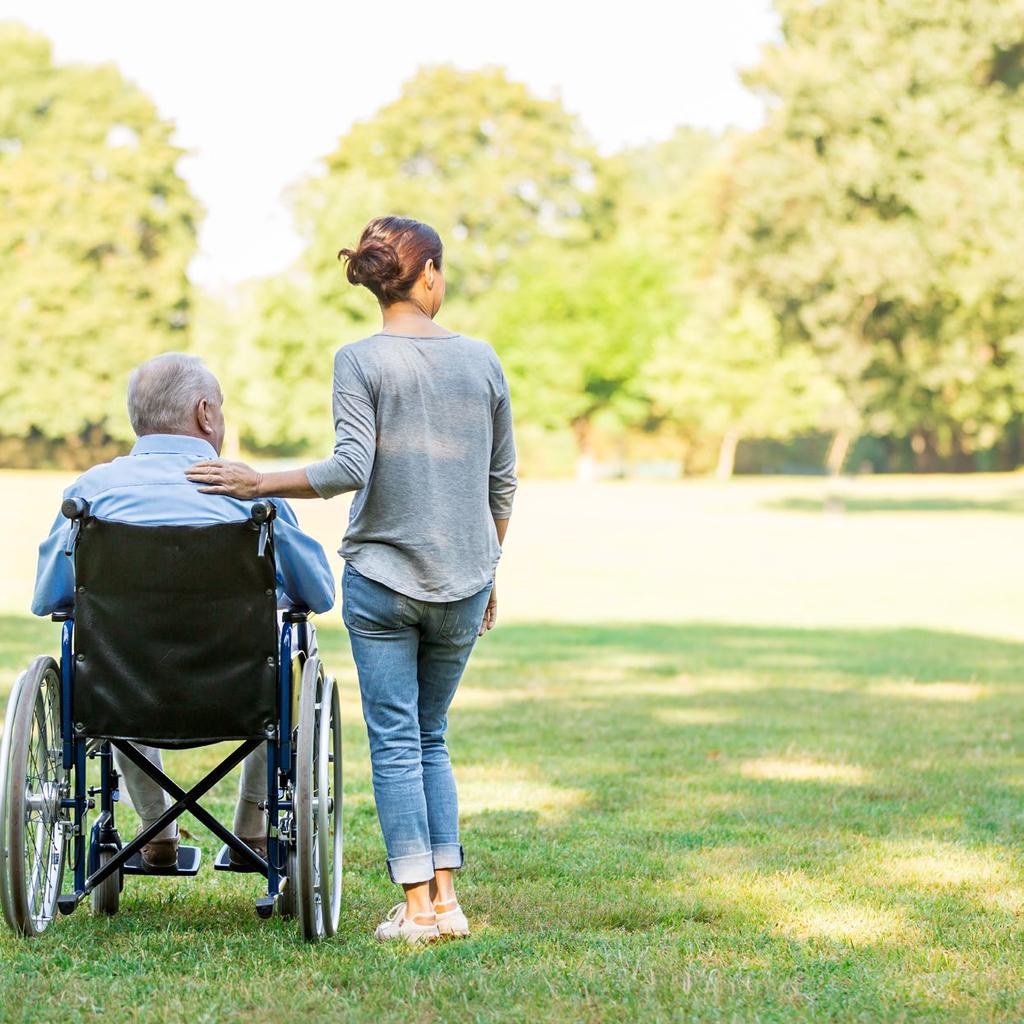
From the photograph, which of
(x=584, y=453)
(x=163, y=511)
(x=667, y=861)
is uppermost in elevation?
(x=163, y=511)

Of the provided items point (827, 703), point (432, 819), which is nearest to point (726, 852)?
point (432, 819)

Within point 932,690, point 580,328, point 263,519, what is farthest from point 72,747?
point 580,328

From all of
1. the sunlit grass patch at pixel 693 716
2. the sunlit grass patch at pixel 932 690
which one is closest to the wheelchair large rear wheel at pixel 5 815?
the sunlit grass patch at pixel 693 716

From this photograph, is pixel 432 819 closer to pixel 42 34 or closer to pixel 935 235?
pixel 935 235

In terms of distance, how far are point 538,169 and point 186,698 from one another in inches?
2152

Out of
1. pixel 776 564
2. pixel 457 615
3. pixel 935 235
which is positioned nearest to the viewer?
pixel 457 615

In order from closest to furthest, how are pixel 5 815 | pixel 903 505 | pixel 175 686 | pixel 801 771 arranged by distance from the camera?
pixel 5 815, pixel 175 686, pixel 801 771, pixel 903 505

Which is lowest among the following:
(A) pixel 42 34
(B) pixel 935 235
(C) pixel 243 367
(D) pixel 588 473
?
(D) pixel 588 473

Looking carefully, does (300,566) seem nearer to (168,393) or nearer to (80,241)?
(168,393)

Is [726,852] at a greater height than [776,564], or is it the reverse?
[726,852]

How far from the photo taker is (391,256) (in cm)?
381

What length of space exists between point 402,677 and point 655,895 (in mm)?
1033

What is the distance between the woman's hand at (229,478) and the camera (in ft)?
12.0

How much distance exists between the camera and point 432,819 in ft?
13.2
